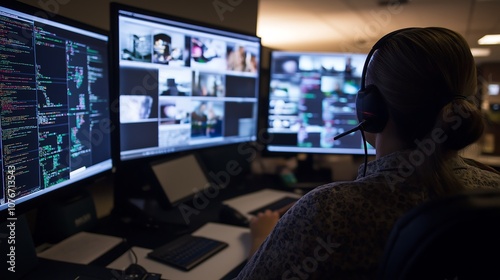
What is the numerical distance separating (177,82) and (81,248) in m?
0.57

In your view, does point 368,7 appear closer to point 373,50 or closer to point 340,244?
point 373,50

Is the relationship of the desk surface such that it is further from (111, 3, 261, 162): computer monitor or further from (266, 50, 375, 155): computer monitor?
(266, 50, 375, 155): computer monitor

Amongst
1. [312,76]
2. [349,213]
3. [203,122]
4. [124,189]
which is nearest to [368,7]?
[312,76]

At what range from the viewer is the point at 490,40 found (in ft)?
18.0

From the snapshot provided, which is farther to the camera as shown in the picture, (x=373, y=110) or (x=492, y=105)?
(x=492, y=105)

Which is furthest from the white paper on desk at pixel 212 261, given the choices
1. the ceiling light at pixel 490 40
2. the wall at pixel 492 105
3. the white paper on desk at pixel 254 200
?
the ceiling light at pixel 490 40

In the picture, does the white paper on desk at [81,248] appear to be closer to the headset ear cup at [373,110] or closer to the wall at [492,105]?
the headset ear cup at [373,110]

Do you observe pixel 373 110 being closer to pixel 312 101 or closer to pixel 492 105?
pixel 312 101

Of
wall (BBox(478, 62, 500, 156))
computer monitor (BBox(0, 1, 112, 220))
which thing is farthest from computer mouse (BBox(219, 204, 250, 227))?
wall (BBox(478, 62, 500, 156))

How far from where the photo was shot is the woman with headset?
551 millimetres

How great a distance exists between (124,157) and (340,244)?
0.74 meters

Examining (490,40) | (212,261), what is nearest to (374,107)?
(212,261)

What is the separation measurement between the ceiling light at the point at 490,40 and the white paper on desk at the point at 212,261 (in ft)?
18.6

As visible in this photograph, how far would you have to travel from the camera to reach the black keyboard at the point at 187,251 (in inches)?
34.8
